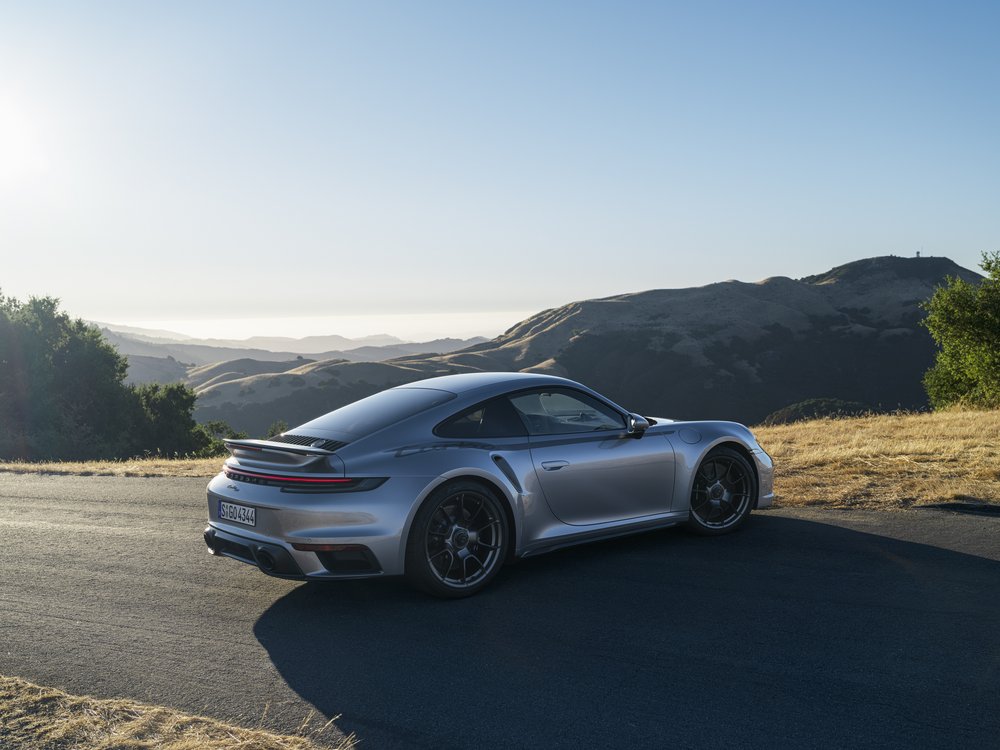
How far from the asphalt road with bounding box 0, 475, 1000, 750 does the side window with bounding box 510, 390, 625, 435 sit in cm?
106

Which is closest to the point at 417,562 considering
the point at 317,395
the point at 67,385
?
the point at 67,385

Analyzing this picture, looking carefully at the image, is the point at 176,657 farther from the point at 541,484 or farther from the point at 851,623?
the point at 851,623

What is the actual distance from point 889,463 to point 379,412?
24.8 feet

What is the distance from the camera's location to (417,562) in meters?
5.61

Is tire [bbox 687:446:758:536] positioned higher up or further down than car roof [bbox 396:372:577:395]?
further down

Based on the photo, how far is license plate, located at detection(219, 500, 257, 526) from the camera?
5.74 meters

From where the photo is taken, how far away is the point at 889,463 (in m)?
11.0

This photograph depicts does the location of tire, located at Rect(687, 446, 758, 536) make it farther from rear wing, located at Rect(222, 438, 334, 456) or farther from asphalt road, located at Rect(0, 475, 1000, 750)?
rear wing, located at Rect(222, 438, 334, 456)

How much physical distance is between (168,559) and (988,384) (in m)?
33.1

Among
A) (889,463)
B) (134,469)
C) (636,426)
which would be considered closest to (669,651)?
(636,426)

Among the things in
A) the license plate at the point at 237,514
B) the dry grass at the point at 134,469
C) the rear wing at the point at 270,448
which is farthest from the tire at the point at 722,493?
the dry grass at the point at 134,469

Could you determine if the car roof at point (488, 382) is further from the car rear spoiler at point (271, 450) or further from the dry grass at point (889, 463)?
the dry grass at point (889, 463)

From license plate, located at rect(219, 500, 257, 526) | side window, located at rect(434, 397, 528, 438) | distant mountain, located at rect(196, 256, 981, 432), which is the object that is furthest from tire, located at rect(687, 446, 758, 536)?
distant mountain, located at rect(196, 256, 981, 432)

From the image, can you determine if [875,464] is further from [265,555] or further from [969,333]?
[969,333]
